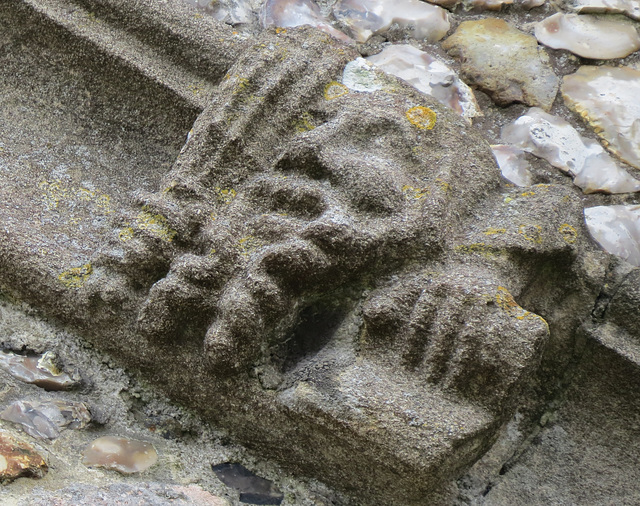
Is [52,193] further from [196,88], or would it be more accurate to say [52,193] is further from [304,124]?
[304,124]

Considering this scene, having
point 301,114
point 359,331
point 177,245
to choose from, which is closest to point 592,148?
point 301,114

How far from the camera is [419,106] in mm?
1250

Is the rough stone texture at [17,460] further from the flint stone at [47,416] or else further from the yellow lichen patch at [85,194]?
the yellow lichen patch at [85,194]

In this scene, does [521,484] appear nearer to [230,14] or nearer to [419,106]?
[419,106]

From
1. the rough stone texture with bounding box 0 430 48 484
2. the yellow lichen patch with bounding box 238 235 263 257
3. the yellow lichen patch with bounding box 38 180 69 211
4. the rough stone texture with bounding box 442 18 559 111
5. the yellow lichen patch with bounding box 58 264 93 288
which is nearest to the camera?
the rough stone texture with bounding box 0 430 48 484

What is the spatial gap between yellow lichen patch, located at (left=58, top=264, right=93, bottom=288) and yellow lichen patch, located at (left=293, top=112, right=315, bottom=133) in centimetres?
39

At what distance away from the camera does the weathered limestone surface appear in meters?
1.00

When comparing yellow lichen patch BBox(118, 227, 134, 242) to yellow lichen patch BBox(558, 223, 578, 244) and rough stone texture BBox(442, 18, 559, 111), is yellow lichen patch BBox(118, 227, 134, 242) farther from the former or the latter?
rough stone texture BBox(442, 18, 559, 111)

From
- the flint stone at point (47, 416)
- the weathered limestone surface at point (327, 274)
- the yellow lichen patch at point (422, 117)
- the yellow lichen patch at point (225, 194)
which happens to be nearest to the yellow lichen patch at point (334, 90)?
the weathered limestone surface at point (327, 274)

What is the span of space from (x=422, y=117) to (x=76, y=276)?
23.3 inches

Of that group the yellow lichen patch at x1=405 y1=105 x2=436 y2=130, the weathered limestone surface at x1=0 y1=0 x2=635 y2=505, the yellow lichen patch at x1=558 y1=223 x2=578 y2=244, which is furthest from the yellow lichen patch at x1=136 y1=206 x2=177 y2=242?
the yellow lichen patch at x1=558 y1=223 x2=578 y2=244

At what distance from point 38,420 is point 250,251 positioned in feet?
1.26

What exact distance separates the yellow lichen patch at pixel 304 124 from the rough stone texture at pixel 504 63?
0.59 meters

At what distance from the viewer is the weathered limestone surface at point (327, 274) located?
100cm
